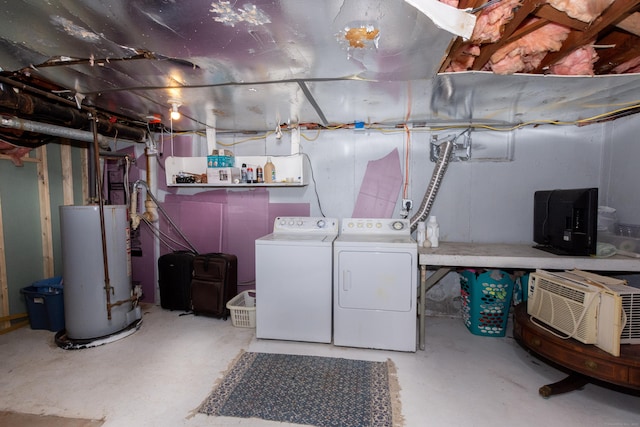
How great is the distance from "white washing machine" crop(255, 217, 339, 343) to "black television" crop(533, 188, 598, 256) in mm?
1954

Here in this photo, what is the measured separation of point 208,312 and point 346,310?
157 centimetres

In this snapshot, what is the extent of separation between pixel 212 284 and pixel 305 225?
117cm

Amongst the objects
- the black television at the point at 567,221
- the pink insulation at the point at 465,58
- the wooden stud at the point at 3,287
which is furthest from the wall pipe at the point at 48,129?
the black television at the point at 567,221

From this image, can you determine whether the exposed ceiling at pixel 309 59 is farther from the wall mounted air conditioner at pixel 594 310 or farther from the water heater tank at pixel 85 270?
the wall mounted air conditioner at pixel 594 310

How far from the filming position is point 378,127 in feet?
10.7

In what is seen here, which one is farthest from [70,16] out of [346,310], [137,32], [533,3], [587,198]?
[587,198]

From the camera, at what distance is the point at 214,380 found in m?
2.15

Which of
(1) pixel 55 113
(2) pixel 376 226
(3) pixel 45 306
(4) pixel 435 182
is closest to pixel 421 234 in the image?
(2) pixel 376 226

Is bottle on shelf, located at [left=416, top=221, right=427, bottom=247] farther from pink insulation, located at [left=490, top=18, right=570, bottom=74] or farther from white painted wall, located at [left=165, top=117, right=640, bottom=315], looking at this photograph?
pink insulation, located at [left=490, top=18, right=570, bottom=74]

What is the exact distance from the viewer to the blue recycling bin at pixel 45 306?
2.86 meters

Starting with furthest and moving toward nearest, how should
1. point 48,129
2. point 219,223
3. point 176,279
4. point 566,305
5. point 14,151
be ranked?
1. point 219,223
2. point 176,279
3. point 14,151
4. point 48,129
5. point 566,305

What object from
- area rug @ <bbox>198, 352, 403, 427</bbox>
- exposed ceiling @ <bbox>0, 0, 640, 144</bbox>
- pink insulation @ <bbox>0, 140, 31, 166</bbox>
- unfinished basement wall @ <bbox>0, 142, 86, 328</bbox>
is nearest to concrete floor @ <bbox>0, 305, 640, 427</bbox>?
area rug @ <bbox>198, 352, 403, 427</bbox>

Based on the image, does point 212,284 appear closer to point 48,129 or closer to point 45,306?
point 45,306

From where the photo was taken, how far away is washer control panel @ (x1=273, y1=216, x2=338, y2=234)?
10.0 feet
